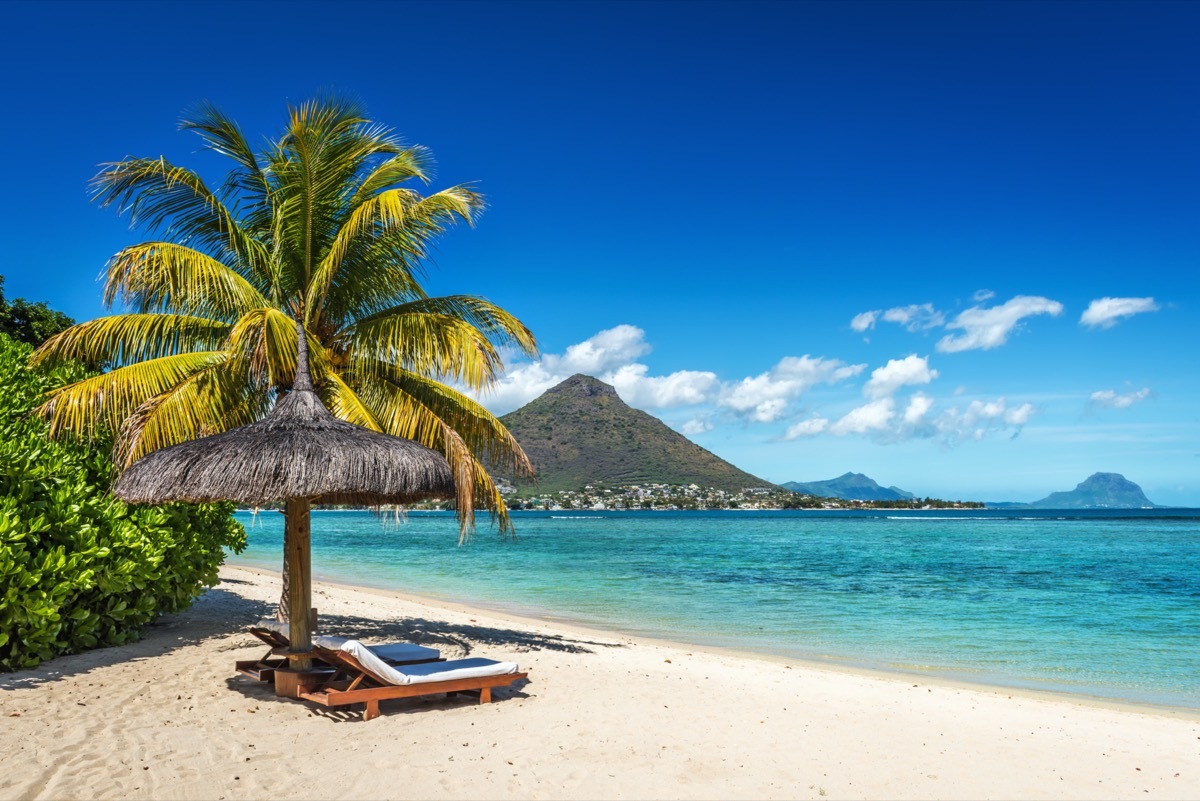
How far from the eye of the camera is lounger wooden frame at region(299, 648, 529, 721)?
6.70 metres

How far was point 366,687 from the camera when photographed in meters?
7.00

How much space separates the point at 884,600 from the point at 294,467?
706 inches

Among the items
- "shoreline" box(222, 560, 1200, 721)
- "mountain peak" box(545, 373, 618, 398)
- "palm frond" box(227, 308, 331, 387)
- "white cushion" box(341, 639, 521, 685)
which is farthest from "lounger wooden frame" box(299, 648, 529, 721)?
"mountain peak" box(545, 373, 618, 398)

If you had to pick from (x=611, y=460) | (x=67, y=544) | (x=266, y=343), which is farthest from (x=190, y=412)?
(x=611, y=460)

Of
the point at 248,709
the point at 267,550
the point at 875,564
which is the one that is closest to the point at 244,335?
the point at 248,709

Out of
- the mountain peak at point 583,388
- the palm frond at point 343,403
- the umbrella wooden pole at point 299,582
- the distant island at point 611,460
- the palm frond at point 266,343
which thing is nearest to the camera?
the umbrella wooden pole at point 299,582

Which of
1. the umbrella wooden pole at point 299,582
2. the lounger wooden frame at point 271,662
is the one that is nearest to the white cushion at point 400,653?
the lounger wooden frame at point 271,662

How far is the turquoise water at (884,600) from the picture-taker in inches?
515

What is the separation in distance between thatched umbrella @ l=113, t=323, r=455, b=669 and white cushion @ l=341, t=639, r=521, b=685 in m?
0.98

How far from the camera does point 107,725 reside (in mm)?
6258

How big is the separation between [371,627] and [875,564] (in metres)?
25.4

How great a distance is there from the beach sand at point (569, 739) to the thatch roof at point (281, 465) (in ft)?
5.89

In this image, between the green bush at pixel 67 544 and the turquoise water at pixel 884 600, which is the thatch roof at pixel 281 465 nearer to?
the green bush at pixel 67 544

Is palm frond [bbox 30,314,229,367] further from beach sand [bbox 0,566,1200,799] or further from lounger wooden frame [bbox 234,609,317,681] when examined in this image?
lounger wooden frame [bbox 234,609,317,681]
